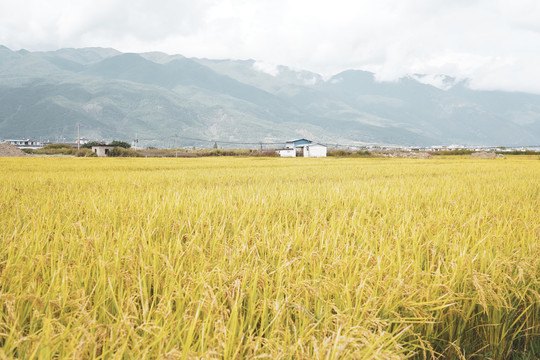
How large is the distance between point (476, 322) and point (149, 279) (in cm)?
153

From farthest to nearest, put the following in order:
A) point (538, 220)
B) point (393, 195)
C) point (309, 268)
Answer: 1. point (393, 195)
2. point (538, 220)
3. point (309, 268)

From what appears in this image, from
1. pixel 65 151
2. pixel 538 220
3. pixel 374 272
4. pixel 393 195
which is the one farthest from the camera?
pixel 65 151

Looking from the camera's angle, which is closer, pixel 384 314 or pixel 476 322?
pixel 384 314

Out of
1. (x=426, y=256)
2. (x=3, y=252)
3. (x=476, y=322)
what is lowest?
(x=476, y=322)

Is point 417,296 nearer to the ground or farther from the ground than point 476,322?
farther from the ground

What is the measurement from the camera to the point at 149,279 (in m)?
1.55

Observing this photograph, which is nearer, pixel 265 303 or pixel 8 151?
pixel 265 303

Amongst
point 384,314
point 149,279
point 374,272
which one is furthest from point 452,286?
point 149,279

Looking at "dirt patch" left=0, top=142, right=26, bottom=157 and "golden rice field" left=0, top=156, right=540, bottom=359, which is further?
"dirt patch" left=0, top=142, right=26, bottom=157

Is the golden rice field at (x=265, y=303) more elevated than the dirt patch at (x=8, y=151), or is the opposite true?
the dirt patch at (x=8, y=151)

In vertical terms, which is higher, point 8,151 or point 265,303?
point 8,151

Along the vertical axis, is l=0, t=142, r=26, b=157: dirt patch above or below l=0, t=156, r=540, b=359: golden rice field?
above

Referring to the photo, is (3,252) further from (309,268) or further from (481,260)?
(481,260)

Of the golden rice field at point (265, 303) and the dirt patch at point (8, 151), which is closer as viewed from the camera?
the golden rice field at point (265, 303)
